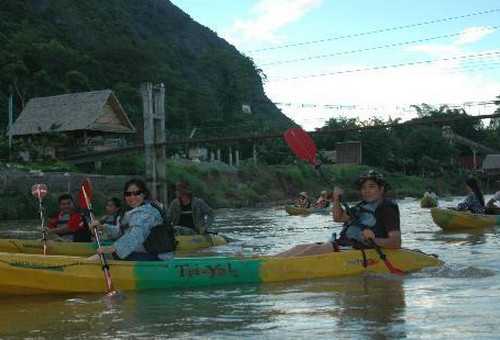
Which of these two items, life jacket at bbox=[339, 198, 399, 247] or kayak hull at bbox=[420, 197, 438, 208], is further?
kayak hull at bbox=[420, 197, 438, 208]

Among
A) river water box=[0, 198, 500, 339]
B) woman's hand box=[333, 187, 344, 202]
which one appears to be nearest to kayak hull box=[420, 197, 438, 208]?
river water box=[0, 198, 500, 339]

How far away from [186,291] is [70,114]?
29286 millimetres

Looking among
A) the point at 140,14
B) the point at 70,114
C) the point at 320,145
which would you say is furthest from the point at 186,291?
the point at 140,14

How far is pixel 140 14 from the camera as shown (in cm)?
10562

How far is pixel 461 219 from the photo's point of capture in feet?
46.0

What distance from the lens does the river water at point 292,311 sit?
15.0 feet

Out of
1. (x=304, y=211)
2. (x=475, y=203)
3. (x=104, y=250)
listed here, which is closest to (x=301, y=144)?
(x=104, y=250)

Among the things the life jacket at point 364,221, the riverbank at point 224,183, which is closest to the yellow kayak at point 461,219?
the riverbank at point 224,183

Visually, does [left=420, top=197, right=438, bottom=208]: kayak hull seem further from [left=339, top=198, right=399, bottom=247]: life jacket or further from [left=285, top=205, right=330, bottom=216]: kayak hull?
[left=339, top=198, right=399, bottom=247]: life jacket

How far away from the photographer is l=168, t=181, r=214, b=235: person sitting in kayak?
11422mm

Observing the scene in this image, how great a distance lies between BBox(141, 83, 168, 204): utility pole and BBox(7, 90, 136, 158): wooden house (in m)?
9.84

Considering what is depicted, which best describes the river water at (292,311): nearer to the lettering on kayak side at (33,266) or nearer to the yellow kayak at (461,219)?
the lettering on kayak side at (33,266)

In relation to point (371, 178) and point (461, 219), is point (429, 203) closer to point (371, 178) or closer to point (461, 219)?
point (461, 219)

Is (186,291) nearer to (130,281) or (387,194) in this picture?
(130,281)
